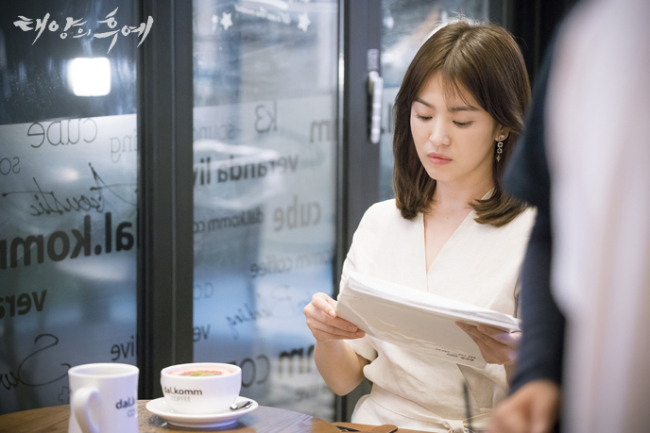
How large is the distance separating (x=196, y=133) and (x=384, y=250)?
3.83 ft

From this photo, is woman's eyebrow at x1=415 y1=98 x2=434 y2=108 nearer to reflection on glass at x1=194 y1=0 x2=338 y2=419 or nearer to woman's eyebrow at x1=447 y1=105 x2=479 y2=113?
woman's eyebrow at x1=447 y1=105 x2=479 y2=113

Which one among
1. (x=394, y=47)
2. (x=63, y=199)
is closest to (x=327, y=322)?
(x=63, y=199)

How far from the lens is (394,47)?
2795 millimetres

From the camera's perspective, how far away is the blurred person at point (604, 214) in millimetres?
Result: 285

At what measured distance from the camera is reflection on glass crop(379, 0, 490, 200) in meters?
2.77

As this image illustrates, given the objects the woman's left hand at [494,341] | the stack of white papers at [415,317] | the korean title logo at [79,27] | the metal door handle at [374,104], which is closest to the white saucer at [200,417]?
the stack of white papers at [415,317]

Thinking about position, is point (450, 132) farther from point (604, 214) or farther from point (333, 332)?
point (604, 214)

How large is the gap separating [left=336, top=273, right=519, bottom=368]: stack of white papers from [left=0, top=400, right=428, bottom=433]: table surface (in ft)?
0.61

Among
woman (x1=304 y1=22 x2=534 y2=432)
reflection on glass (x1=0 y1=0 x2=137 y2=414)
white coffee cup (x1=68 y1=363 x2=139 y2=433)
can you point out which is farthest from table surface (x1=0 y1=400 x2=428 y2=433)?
reflection on glass (x1=0 y1=0 x2=137 y2=414)

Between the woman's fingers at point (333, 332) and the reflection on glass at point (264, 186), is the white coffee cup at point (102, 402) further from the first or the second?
the reflection on glass at point (264, 186)

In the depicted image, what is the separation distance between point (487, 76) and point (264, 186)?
141 cm

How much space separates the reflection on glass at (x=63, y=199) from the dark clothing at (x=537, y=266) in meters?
1.83

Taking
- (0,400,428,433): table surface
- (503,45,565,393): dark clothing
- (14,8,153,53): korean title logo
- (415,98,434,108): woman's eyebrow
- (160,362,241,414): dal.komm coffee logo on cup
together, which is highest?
(14,8,153,53): korean title logo

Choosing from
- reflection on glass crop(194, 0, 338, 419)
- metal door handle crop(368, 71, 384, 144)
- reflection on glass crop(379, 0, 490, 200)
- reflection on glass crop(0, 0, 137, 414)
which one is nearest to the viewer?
reflection on glass crop(0, 0, 137, 414)
